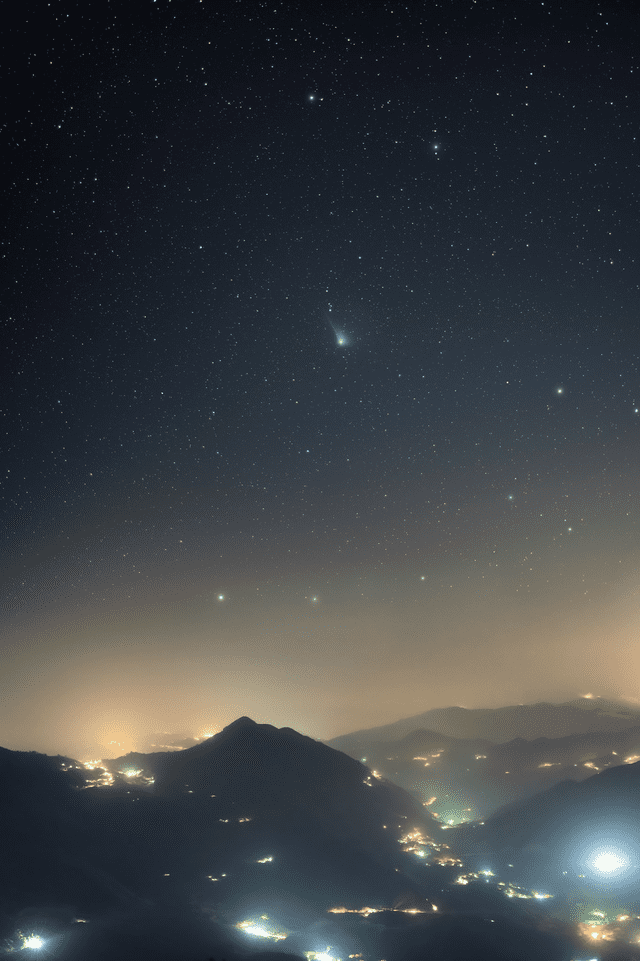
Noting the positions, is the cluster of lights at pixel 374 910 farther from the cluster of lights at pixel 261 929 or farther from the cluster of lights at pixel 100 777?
the cluster of lights at pixel 100 777

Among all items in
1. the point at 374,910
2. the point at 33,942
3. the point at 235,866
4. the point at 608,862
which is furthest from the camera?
the point at 608,862

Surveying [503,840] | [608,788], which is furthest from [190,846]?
[608,788]

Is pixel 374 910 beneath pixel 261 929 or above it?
beneath

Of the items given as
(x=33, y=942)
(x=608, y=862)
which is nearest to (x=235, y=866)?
(x=33, y=942)

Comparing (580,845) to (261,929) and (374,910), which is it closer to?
(374,910)

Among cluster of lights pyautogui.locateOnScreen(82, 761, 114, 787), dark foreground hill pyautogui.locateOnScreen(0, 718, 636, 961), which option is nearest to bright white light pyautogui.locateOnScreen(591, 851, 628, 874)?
dark foreground hill pyautogui.locateOnScreen(0, 718, 636, 961)
